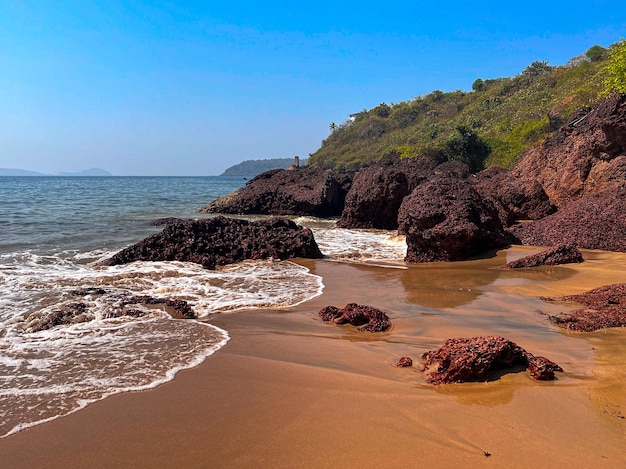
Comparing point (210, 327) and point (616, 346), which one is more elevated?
point (616, 346)

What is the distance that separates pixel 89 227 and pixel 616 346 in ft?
48.4

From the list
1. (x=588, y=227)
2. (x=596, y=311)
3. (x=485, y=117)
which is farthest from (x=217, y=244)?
(x=485, y=117)

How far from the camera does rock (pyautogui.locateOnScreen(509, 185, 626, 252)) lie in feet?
26.3

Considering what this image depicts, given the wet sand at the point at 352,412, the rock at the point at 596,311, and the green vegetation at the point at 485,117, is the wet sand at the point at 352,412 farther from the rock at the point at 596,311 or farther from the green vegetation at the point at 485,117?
the green vegetation at the point at 485,117

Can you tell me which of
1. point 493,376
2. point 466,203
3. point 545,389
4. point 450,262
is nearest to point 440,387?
point 493,376

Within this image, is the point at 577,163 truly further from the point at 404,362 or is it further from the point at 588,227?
the point at 404,362

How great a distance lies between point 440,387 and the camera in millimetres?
2936

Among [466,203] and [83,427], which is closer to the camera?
[83,427]

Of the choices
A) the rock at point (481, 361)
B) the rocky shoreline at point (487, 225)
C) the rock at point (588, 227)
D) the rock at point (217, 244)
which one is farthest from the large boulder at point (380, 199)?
the rock at point (481, 361)

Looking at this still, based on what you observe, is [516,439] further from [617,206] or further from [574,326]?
[617,206]

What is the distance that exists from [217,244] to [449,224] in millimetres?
4588

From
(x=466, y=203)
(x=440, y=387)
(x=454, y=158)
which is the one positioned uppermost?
(x=454, y=158)

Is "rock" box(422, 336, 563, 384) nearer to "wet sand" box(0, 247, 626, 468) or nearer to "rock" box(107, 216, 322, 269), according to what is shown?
"wet sand" box(0, 247, 626, 468)

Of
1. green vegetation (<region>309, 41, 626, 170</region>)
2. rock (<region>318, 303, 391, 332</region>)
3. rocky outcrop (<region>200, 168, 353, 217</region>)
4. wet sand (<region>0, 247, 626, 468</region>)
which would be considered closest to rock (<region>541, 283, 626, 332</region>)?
wet sand (<region>0, 247, 626, 468</region>)
